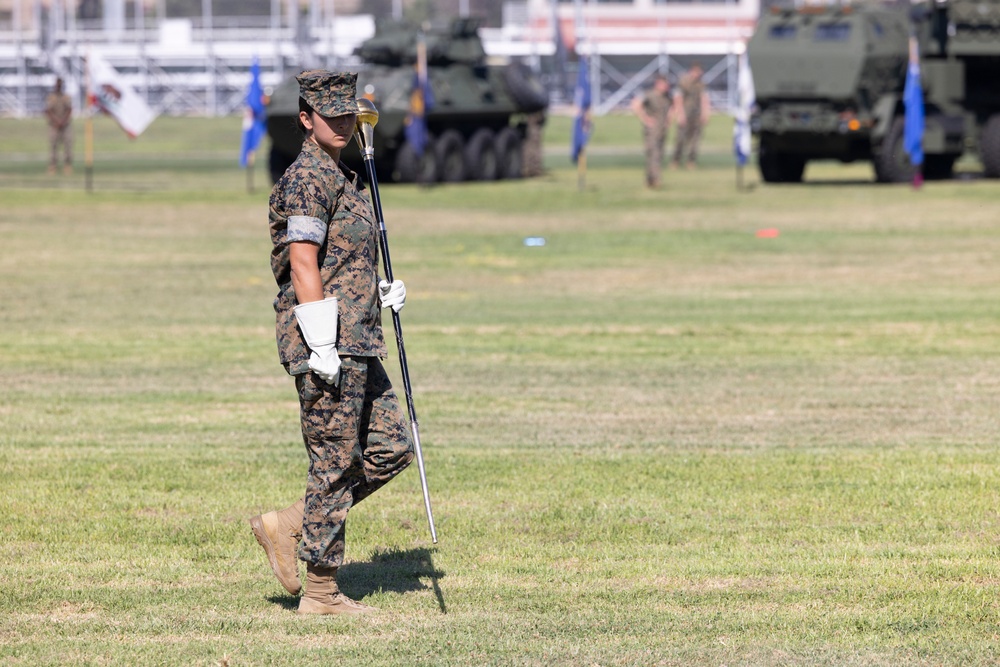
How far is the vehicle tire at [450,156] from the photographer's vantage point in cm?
3191

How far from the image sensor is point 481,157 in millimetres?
33594

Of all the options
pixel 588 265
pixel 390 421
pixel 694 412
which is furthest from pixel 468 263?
pixel 390 421

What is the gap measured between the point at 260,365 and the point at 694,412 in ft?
11.6

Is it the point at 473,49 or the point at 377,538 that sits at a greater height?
the point at 473,49

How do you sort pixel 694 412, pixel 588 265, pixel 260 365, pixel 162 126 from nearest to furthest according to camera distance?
pixel 694 412, pixel 260 365, pixel 588 265, pixel 162 126

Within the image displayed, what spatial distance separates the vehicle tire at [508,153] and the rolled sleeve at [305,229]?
92.7ft

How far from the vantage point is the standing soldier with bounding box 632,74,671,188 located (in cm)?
3008

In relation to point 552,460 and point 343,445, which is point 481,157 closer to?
point 552,460

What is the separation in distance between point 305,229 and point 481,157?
1097 inches

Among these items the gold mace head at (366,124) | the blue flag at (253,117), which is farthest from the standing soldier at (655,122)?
the gold mace head at (366,124)

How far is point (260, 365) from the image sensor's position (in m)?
12.3

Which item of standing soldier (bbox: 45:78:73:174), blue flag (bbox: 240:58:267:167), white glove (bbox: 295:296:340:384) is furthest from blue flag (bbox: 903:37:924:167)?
white glove (bbox: 295:296:340:384)

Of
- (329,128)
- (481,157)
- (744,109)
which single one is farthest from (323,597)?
(481,157)

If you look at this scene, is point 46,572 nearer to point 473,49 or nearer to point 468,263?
point 468,263
